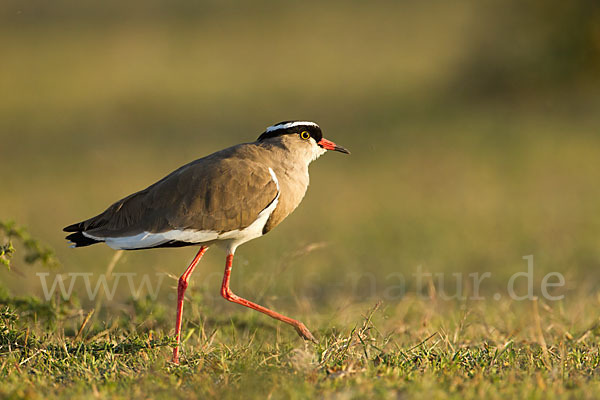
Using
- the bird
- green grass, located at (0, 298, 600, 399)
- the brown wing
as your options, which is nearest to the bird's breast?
the bird

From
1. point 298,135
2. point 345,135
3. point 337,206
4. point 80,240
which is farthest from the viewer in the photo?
point 345,135

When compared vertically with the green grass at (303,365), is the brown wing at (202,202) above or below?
above

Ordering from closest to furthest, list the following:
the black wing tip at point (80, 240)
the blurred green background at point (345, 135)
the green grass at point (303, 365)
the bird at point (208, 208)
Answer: the green grass at point (303, 365) < the bird at point (208, 208) < the black wing tip at point (80, 240) < the blurred green background at point (345, 135)

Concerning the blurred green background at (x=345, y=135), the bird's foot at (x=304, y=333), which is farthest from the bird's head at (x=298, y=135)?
the bird's foot at (x=304, y=333)

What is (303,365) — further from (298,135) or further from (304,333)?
(298,135)

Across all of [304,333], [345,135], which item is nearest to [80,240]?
[304,333]

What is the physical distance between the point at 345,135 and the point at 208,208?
35.9ft

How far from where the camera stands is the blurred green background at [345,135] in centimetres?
846

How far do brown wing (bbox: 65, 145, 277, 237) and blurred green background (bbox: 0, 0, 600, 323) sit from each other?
0.92 m

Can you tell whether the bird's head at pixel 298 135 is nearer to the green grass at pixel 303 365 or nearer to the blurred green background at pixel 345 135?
the blurred green background at pixel 345 135

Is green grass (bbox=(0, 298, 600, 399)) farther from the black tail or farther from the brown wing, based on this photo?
the brown wing

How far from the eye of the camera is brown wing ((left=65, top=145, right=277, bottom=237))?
4488mm

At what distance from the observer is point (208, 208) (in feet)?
14.7

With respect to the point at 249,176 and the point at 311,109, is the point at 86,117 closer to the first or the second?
the point at 311,109
